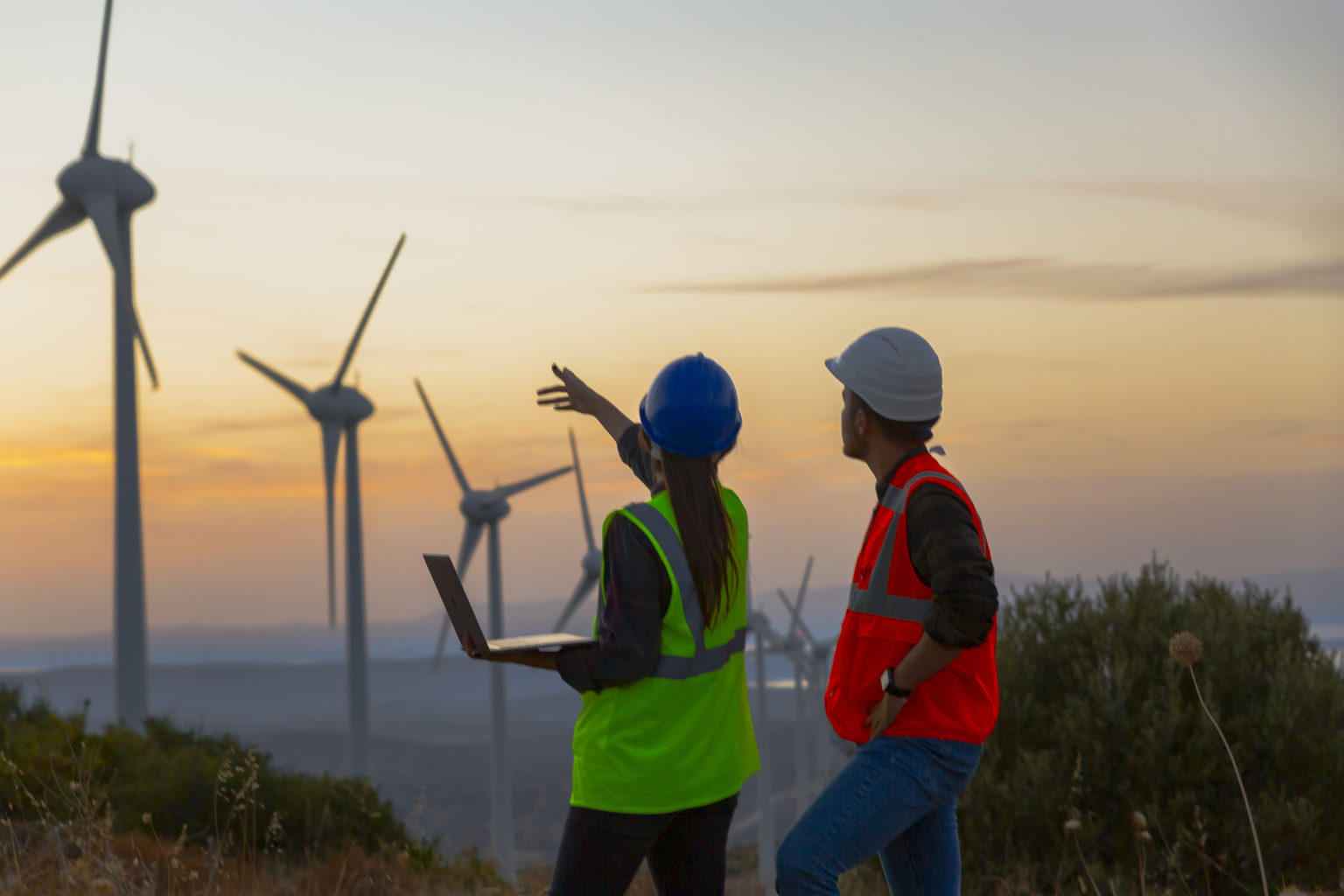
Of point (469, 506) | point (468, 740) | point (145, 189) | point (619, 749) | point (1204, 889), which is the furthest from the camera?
point (468, 740)

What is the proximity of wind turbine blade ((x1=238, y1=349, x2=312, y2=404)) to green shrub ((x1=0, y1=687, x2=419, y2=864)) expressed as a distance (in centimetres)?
1798

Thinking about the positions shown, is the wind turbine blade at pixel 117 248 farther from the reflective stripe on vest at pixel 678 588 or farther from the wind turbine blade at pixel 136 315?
the reflective stripe on vest at pixel 678 588

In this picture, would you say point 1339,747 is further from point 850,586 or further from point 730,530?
point 730,530

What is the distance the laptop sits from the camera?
3230mm

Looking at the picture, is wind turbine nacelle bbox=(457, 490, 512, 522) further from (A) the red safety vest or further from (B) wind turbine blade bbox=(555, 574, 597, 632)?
(A) the red safety vest

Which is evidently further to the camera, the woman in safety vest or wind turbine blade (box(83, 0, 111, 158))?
wind turbine blade (box(83, 0, 111, 158))

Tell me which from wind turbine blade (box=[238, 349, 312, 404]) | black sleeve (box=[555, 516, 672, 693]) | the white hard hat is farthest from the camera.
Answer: wind turbine blade (box=[238, 349, 312, 404])

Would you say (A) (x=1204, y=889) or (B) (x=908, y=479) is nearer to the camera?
(B) (x=908, y=479)

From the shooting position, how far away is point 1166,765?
8.00 metres

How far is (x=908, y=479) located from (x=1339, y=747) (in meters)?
6.29

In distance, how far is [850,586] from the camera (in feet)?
12.3

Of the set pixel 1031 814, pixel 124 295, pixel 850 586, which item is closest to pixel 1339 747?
pixel 1031 814

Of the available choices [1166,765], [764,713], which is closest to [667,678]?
[1166,765]

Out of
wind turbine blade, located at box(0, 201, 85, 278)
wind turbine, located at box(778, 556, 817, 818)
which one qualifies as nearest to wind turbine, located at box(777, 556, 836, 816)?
wind turbine, located at box(778, 556, 817, 818)
